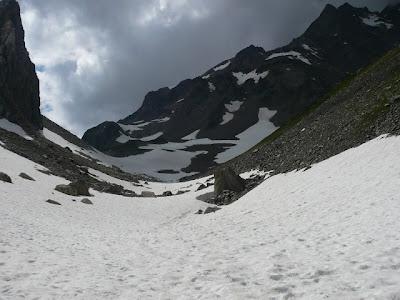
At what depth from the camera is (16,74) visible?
374 feet

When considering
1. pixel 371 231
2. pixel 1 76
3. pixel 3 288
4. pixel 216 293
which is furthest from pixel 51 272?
pixel 1 76

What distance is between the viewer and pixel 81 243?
20.2 m

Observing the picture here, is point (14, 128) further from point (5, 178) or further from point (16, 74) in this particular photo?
point (5, 178)

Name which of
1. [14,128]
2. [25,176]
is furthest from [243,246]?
[14,128]

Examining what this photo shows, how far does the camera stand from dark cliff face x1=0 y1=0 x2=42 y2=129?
336 ft

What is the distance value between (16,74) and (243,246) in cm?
11352

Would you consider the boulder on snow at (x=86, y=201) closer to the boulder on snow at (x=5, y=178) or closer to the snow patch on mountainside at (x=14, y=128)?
the boulder on snow at (x=5, y=178)

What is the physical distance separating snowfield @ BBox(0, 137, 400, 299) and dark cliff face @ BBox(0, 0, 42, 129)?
80.3 meters

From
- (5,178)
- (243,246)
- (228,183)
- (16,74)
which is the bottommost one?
(243,246)

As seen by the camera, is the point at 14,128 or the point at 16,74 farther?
the point at 16,74

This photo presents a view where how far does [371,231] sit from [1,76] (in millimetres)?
109125

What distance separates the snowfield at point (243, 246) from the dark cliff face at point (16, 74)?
80321 millimetres

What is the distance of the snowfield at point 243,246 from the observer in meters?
11.4

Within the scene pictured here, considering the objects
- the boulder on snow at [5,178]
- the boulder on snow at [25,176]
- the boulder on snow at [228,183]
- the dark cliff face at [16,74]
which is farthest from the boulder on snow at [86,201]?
the dark cliff face at [16,74]
